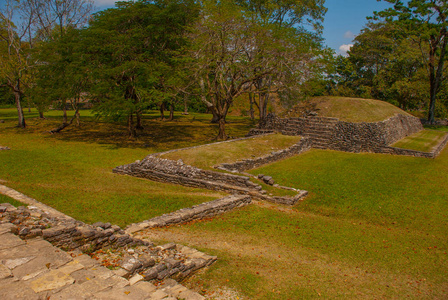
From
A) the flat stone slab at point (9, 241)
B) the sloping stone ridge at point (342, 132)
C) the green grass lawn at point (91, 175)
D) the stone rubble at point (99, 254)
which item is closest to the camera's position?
the stone rubble at point (99, 254)

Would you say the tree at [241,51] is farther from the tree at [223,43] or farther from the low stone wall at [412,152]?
the low stone wall at [412,152]

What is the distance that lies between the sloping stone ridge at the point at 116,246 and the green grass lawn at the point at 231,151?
9.77 metres

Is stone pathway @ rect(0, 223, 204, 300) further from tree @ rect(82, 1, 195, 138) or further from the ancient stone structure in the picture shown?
tree @ rect(82, 1, 195, 138)

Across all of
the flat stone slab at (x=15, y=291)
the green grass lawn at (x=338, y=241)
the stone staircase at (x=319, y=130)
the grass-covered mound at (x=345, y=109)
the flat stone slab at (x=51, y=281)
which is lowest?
the green grass lawn at (x=338, y=241)

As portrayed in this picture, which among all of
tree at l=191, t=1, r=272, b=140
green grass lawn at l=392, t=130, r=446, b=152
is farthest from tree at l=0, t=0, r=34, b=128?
green grass lawn at l=392, t=130, r=446, b=152

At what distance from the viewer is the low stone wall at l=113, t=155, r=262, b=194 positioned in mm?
16406

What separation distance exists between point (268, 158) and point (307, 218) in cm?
947

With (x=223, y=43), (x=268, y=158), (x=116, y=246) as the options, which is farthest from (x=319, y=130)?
(x=116, y=246)

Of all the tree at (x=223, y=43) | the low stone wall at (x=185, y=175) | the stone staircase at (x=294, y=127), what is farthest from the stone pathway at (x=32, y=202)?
the stone staircase at (x=294, y=127)

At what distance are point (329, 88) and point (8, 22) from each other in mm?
46231

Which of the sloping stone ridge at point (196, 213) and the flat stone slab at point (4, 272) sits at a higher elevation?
the flat stone slab at point (4, 272)

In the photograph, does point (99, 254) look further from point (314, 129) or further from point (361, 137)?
point (314, 129)

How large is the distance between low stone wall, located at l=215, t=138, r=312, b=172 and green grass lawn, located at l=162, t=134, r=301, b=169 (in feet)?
1.63

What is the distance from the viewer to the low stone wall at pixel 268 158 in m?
19.5
